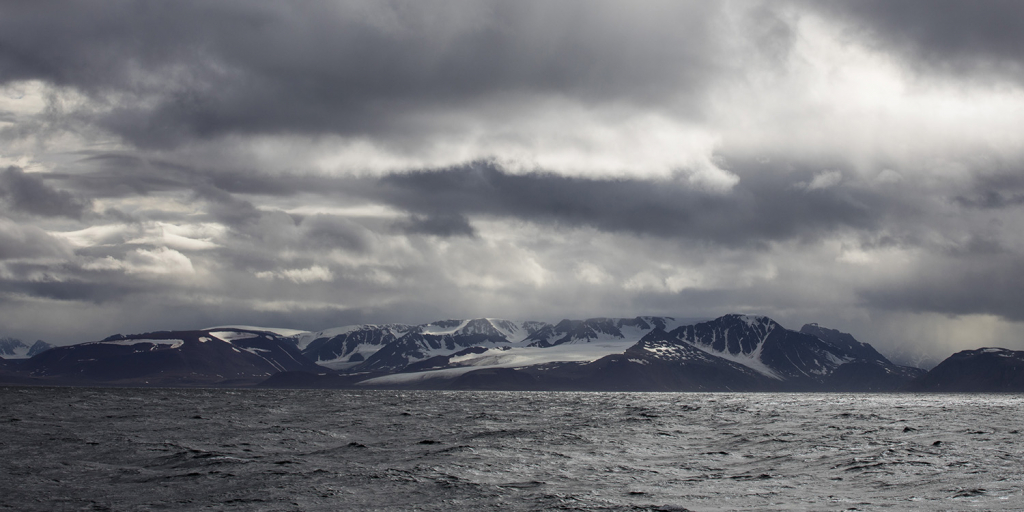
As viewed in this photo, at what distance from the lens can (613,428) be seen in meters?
104

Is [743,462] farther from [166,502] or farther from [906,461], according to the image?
[166,502]

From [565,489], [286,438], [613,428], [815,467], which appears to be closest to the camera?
[565,489]

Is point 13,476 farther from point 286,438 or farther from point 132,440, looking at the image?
point 286,438

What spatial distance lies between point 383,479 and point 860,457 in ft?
133

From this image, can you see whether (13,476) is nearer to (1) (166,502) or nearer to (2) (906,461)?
(1) (166,502)

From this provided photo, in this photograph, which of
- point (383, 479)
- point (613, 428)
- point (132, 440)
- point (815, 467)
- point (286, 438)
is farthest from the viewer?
point (613, 428)

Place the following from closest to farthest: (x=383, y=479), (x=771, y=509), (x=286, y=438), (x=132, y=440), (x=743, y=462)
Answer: (x=771, y=509), (x=383, y=479), (x=743, y=462), (x=132, y=440), (x=286, y=438)

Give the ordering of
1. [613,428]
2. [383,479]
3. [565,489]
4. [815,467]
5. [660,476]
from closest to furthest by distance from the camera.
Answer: [565,489] → [383,479] → [660,476] → [815,467] → [613,428]

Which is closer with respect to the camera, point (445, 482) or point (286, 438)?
point (445, 482)

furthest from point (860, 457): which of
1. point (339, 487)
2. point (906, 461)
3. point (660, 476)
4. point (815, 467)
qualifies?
point (339, 487)

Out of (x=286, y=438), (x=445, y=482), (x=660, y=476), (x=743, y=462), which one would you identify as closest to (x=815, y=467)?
(x=743, y=462)

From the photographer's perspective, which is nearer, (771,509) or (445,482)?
(771,509)

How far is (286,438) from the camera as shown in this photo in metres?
81.3

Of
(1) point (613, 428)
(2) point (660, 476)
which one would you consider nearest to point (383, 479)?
(2) point (660, 476)
